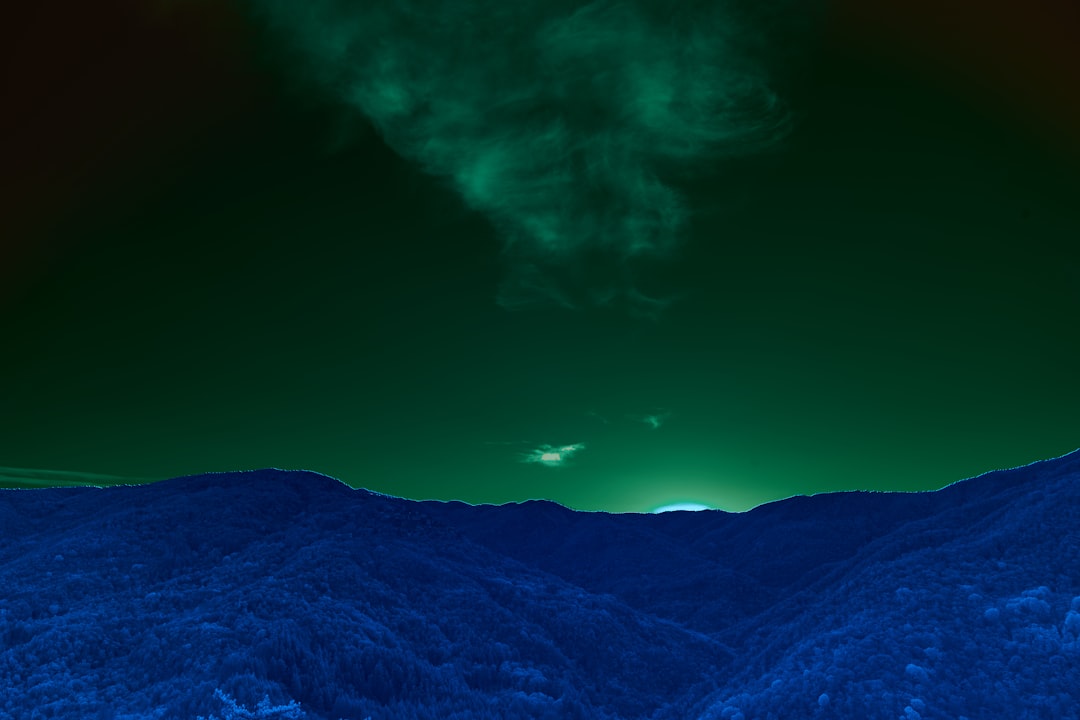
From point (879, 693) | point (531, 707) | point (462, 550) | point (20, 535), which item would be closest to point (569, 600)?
point (462, 550)

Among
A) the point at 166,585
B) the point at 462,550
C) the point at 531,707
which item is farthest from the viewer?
the point at 462,550

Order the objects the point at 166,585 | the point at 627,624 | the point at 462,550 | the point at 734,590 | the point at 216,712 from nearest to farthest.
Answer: the point at 216,712
the point at 166,585
the point at 627,624
the point at 462,550
the point at 734,590

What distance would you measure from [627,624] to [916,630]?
2476 centimetres

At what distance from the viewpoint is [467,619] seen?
177 feet

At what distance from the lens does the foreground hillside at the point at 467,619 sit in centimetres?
3931

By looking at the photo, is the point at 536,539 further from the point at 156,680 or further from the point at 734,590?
the point at 156,680

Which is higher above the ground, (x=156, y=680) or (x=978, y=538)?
(x=978, y=538)

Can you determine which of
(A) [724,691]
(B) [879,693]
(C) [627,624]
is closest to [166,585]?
(C) [627,624]

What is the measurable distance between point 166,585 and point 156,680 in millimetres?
13566

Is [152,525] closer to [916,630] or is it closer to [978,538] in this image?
[916,630]

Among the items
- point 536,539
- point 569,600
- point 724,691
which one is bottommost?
point 724,691

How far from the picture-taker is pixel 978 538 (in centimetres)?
5472

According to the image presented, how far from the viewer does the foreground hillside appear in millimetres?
39312

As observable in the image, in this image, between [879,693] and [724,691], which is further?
[724,691]
